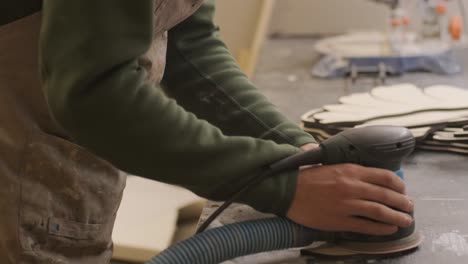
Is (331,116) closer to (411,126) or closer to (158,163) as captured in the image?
(411,126)

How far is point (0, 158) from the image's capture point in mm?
853

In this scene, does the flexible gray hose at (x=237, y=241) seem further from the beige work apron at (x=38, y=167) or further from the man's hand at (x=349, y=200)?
the beige work apron at (x=38, y=167)

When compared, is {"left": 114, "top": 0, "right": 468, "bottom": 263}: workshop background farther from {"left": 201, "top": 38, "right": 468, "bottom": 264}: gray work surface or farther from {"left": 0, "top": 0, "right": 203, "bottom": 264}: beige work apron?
{"left": 0, "top": 0, "right": 203, "bottom": 264}: beige work apron

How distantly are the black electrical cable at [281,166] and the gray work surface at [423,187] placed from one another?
2.8 inches

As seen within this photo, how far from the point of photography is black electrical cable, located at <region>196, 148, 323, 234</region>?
0.75 meters

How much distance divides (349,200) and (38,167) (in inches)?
14.5

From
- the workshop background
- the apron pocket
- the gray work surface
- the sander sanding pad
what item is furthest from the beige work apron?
the workshop background

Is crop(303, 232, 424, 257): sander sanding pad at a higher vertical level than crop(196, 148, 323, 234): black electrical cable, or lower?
lower

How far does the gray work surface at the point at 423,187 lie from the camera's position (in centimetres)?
79

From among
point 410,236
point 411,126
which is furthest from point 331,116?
point 410,236

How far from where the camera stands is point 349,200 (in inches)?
29.7

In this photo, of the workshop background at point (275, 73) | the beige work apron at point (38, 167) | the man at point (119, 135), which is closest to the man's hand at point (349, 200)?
the man at point (119, 135)

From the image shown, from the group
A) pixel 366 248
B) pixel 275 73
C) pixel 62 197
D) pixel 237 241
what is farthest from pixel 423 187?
pixel 275 73

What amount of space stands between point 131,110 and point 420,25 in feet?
4.64
